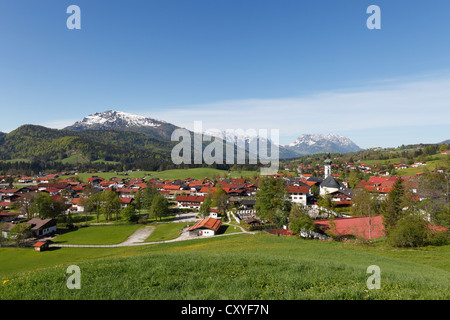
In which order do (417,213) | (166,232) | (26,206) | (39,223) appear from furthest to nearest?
(26,206) < (39,223) < (166,232) < (417,213)

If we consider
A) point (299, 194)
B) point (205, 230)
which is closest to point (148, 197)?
point (205, 230)

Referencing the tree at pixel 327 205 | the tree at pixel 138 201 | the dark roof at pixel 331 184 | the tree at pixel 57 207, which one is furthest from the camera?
the tree at pixel 138 201

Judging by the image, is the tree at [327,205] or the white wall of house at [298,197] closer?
the tree at [327,205]

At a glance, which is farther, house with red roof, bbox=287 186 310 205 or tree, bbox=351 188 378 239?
house with red roof, bbox=287 186 310 205

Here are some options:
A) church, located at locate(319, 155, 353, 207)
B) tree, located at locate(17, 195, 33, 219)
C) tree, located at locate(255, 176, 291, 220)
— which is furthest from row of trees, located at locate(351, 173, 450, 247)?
tree, located at locate(17, 195, 33, 219)

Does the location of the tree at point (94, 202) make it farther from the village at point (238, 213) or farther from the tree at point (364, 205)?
the tree at point (364, 205)

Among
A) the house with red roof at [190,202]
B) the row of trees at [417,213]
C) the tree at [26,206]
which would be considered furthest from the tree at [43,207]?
the row of trees at [417,213]

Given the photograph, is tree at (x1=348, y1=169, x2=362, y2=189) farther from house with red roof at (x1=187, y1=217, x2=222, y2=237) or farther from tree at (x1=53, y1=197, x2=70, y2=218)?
tree at (x1=53, y1=197, x2=70, y2=218)

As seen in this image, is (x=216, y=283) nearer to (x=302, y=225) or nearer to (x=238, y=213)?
(x=302, y=225)

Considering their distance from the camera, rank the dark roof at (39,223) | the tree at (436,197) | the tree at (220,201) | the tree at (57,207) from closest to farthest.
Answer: the tree at (436,197)
the dark roof at (39,223)
the tree at (57,207)
the tree at (220,201)

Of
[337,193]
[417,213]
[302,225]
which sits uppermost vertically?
[417,213]
